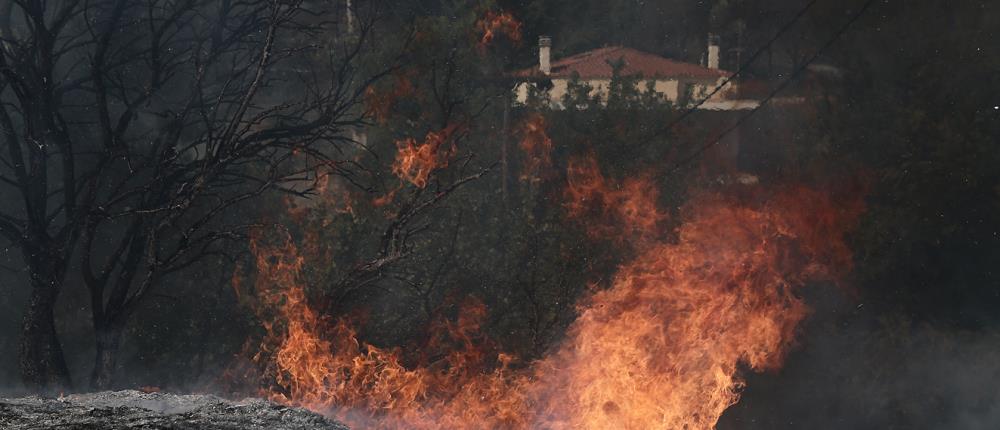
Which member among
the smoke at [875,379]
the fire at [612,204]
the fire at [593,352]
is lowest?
the smoke at [875,379]

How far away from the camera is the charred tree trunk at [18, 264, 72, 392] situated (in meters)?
9.52

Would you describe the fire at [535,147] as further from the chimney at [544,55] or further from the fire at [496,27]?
the chimney at [544,55]

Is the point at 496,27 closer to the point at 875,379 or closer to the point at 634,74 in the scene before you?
the point at 634,74

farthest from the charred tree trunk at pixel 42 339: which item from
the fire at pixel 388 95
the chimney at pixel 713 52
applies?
the chimney at pixel 713 52

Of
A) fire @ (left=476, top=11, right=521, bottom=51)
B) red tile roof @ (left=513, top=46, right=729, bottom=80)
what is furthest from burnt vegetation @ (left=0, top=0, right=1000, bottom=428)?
red tile roof @ (left=513, top=46, right=729, bottom=80)

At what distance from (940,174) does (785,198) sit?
3036mm

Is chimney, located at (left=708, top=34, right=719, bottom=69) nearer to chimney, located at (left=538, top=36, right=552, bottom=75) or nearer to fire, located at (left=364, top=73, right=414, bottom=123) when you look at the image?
chimney, located at (left=538, top=36, right=552, bottom=75)

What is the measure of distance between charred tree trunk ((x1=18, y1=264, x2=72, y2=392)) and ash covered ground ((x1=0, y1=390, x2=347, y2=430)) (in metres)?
2.81

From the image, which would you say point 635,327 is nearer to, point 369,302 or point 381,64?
point 369,302

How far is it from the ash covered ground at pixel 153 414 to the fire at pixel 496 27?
15.4m

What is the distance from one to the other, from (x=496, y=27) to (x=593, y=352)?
15.0 metres

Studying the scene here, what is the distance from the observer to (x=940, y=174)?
20.6m

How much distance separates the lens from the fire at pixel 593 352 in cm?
1146

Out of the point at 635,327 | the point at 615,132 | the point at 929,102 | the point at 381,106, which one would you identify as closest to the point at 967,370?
the point at 929,102
